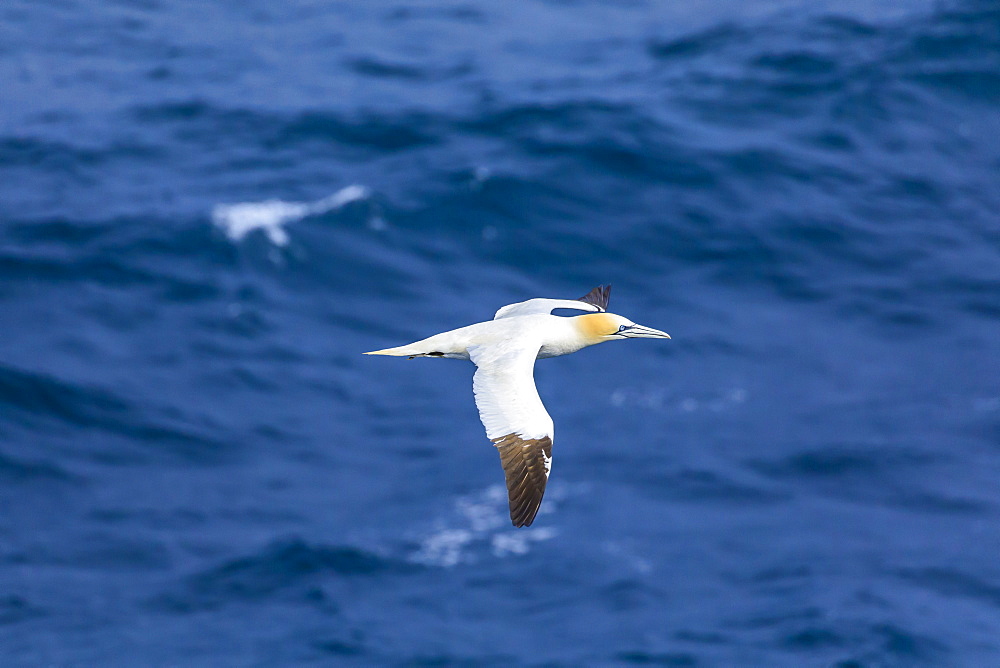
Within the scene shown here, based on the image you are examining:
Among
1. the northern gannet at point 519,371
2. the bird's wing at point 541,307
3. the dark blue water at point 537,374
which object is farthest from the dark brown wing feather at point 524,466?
the dark blue water at point 537,374

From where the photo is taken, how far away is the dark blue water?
27516 mm

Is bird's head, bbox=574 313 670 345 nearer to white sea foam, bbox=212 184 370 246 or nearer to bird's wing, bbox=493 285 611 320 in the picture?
bird's wing, bbox=493 285 611 320

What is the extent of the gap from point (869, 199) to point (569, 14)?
58.7 feet

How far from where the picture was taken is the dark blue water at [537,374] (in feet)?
90.3

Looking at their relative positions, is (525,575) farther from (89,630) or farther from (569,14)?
(569,14)

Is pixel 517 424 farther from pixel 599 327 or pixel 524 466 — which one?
pixel 599 327

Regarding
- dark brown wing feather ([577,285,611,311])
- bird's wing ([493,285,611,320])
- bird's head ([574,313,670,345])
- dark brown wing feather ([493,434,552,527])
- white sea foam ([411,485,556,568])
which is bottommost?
dark brown wing feather ([493,434,552,527])

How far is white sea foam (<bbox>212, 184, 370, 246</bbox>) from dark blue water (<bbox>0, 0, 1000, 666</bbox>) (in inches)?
4.3

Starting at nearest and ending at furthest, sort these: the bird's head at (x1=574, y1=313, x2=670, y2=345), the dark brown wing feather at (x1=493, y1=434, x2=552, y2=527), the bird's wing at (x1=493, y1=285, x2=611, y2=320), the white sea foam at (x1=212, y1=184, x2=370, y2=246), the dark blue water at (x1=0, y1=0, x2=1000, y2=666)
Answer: the dark brown wing feather at (x1=493, y1=434, x2=552, y2=527) → the bird's head at (x1=574, y1=313, x2=670, y2=345) → the bird's wing at (x1=493, y1=285, x2=611, y2=320) → the dark blue water at (x1=0, y1=0, x2=1000, y2=666) → the white sea foam at (x1=212, y1=184, x2=370, y2=246)

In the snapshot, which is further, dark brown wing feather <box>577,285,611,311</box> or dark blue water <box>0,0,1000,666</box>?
dark blue water <box>0,0,1000,666</box>

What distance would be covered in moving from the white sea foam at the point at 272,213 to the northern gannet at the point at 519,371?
740 inches

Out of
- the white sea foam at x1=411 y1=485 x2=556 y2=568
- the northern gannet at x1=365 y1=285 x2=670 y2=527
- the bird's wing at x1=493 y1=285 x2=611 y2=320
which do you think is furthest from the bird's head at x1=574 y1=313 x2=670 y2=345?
the white sea foam at x1=411 y1=485 x2=556 y2=568

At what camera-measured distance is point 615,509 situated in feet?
96.3

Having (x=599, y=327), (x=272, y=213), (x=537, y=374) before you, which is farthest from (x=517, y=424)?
(x=272, y=213)
